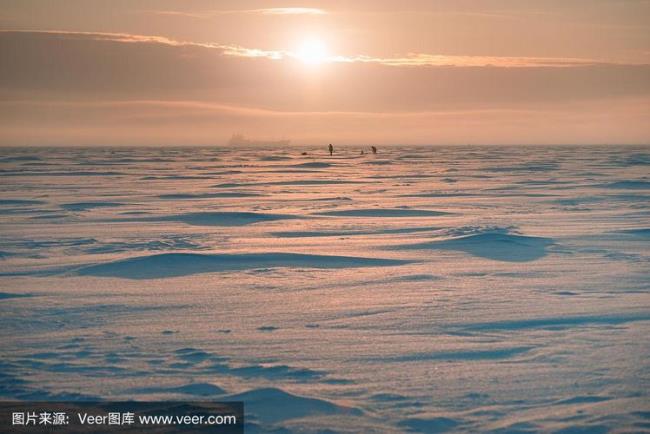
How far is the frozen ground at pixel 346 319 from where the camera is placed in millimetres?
4840

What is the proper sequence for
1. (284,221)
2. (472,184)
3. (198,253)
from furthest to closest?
(472,184) → (284,221) → (198,253)

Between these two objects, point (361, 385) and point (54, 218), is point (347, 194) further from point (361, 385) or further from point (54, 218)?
point (361, 385)

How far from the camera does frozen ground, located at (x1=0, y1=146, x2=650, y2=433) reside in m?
4.84

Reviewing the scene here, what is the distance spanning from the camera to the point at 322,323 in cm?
677

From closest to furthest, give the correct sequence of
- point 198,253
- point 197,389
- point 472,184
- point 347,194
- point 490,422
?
point 490,422, point 197,389, point 198,253, point 347,194, point 472,184

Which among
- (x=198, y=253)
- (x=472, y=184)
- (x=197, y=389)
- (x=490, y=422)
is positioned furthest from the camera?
(x=472, y=184)

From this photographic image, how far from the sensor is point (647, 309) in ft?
23.4

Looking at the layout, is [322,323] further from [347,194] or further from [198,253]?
[347,194]

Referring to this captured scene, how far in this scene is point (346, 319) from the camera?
6906 millimetres

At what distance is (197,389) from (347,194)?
1818 cm

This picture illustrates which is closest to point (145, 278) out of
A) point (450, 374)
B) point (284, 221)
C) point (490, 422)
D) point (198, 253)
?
point (198, 253)

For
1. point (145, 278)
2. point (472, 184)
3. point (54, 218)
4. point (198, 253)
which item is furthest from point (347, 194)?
point (145, 278)

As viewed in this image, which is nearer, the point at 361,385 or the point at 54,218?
the point at 361,385

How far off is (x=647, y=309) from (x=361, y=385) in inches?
140
